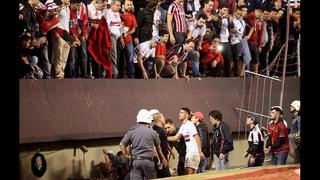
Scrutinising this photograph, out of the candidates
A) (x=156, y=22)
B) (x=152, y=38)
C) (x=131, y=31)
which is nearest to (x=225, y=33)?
(x=156, y=22)

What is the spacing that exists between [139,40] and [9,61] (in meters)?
9.16

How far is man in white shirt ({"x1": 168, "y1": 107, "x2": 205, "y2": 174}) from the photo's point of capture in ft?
43.1

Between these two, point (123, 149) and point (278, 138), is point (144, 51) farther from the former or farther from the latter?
point (123, 149)

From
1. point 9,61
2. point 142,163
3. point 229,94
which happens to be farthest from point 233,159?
point 9,61

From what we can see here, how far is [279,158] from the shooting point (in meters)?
13.6

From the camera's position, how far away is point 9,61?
5.61 meters

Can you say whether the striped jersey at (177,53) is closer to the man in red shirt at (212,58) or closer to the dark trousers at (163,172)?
the man in red shirt at (212,58)

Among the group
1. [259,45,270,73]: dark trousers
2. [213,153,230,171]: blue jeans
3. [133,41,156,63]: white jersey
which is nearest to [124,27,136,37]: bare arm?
[133,41,156,63]: white jersey

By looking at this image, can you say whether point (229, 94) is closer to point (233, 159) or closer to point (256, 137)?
point (233, 159)

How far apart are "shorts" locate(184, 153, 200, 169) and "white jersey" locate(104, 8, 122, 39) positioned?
267 centimetres

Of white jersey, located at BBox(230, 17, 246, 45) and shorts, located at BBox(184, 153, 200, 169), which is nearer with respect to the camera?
shorts, located at BBox(184, 153, 200, 169)

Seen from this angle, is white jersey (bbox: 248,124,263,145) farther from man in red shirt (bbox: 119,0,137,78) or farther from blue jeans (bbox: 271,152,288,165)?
man in red shirt (bbox: 119,0,137,78)

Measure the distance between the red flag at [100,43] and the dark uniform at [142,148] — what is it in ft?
7.80

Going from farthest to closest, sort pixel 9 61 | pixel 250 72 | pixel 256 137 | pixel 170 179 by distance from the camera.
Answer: pixel 250 72 → pixel 256 137 → pixel 170 179 → pixel 9 61
